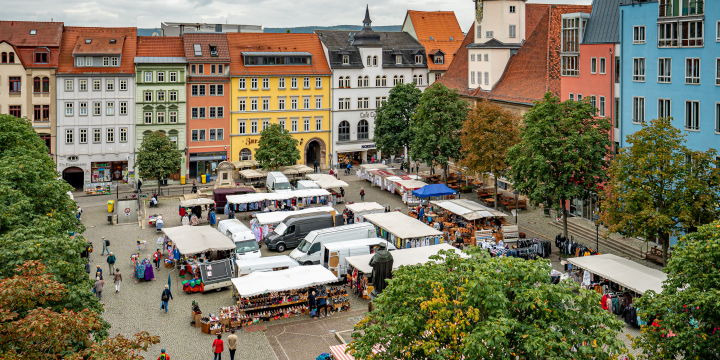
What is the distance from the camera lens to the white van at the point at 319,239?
119 feet

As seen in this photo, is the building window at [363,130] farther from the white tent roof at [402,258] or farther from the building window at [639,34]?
the white tent roof at [402,258]

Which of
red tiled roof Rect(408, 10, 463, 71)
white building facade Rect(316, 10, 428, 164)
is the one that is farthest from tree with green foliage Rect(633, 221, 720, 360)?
red tiled roof Rect(408, 10, 463, 71)

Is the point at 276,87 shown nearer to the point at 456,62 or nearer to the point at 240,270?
the point at 456,62

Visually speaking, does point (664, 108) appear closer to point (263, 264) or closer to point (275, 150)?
point (263, 264)

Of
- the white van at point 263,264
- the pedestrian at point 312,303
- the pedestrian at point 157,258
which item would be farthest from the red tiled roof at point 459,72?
the pedestrian at point 312,303

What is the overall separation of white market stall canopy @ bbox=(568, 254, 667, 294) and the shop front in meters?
44.3

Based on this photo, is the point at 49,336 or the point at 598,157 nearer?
the point at 49,336

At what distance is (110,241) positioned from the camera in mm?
42938

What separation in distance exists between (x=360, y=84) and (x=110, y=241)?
130ft

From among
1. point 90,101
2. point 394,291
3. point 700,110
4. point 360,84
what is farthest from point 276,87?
point 394,291

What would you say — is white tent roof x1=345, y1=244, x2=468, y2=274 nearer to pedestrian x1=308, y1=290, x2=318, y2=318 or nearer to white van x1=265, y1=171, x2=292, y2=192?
pedestrian x1=308, y1=290, x2=318, y2=318

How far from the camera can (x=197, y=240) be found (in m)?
36.6

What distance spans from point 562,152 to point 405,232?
1006 centimetres

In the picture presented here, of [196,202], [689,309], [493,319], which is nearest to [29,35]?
[196,202]
